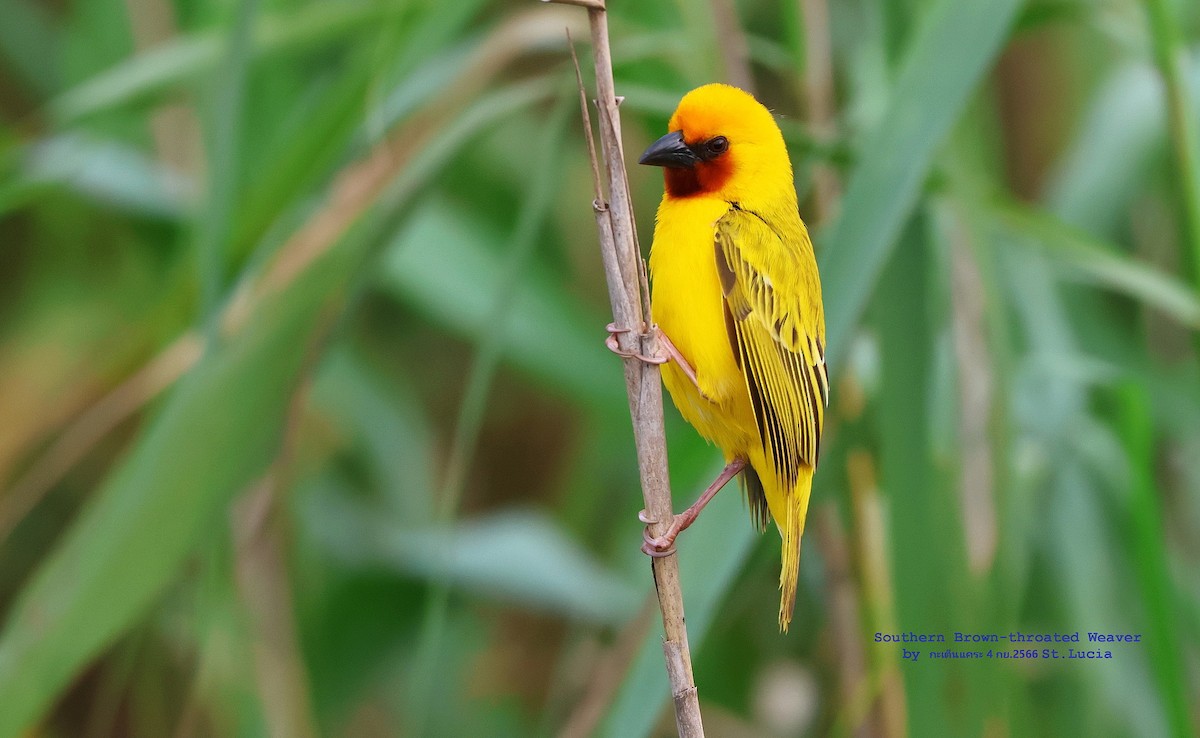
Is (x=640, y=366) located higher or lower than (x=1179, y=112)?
lower

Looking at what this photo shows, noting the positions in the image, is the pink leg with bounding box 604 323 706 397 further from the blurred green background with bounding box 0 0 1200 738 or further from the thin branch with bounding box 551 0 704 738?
the blurred green background with bounding box 0 0 1200 738

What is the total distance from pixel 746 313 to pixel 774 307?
0.03 metres

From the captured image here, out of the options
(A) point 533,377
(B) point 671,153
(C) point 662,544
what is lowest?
(C) point 662,544

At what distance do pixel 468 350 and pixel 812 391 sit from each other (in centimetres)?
267

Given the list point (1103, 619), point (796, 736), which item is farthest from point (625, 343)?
point (796, 736)

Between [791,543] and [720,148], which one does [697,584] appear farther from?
[720,148]

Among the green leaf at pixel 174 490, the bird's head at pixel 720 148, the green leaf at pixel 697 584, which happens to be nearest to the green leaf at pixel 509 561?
the green leaf at pixel 174 490

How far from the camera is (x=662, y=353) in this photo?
1.02m

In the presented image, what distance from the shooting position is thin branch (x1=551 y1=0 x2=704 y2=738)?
0.82m

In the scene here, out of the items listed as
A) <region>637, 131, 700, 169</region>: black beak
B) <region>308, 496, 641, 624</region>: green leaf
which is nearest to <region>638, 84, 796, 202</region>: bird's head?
<region>637, 131, 700, 169</region>: black beak

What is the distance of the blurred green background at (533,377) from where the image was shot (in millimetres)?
1474

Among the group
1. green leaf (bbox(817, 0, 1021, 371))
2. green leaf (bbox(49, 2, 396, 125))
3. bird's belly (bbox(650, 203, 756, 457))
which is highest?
green leaf (bbox(49, 2, 396, 125))

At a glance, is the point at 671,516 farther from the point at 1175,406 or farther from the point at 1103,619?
the point at 1175,406

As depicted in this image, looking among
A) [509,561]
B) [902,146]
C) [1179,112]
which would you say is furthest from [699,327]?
[509,561]
